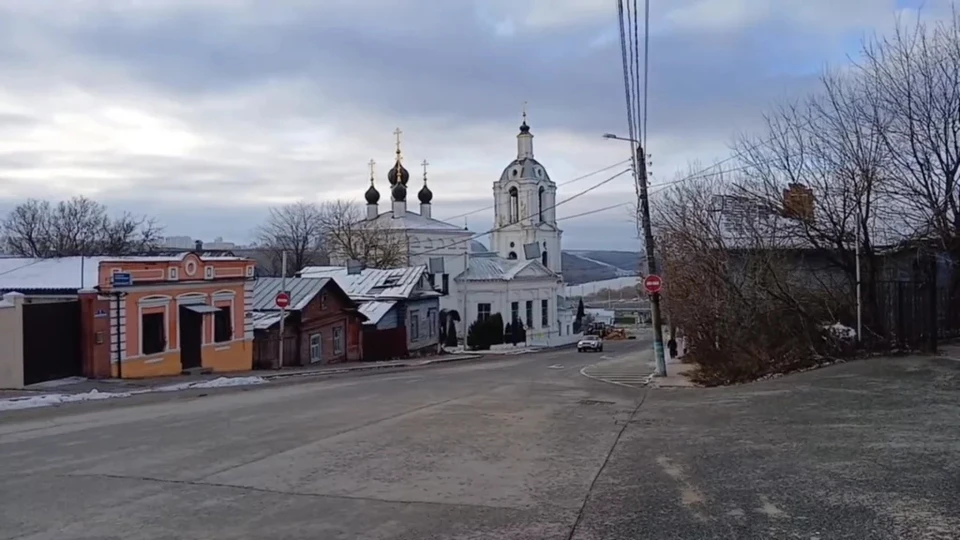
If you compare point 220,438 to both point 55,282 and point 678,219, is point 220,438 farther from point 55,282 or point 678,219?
point 678,219

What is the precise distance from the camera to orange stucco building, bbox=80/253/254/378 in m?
22.4

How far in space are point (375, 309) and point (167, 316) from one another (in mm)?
21222

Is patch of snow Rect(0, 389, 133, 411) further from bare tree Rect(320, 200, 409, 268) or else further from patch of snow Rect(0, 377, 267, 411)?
bare tree Rect(320, 200, 409, 268)

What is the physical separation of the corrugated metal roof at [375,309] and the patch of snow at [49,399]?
26.3 m

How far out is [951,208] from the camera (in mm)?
20062

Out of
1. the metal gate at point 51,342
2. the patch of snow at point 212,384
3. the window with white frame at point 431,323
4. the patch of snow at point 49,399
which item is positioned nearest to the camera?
the patch of snow at point 49,399

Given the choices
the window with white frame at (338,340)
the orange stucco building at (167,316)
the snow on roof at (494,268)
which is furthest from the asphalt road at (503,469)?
the snow on roof at (494,268)

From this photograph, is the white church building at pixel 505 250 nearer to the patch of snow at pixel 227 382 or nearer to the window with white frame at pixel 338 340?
the window with white frame at pixel 338 340

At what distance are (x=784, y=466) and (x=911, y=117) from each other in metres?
13.9

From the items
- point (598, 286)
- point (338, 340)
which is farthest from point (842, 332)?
point (598, 286)

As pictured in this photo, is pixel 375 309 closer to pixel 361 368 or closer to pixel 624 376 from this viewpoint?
pixel 361 368

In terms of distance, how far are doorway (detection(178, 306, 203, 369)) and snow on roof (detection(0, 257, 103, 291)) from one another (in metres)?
3.18

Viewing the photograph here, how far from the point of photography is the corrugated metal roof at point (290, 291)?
36.1m

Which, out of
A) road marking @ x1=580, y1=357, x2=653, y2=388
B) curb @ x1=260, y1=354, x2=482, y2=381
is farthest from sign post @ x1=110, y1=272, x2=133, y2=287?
road marking @ x1=580, y1=357, x2=653, y2=388
